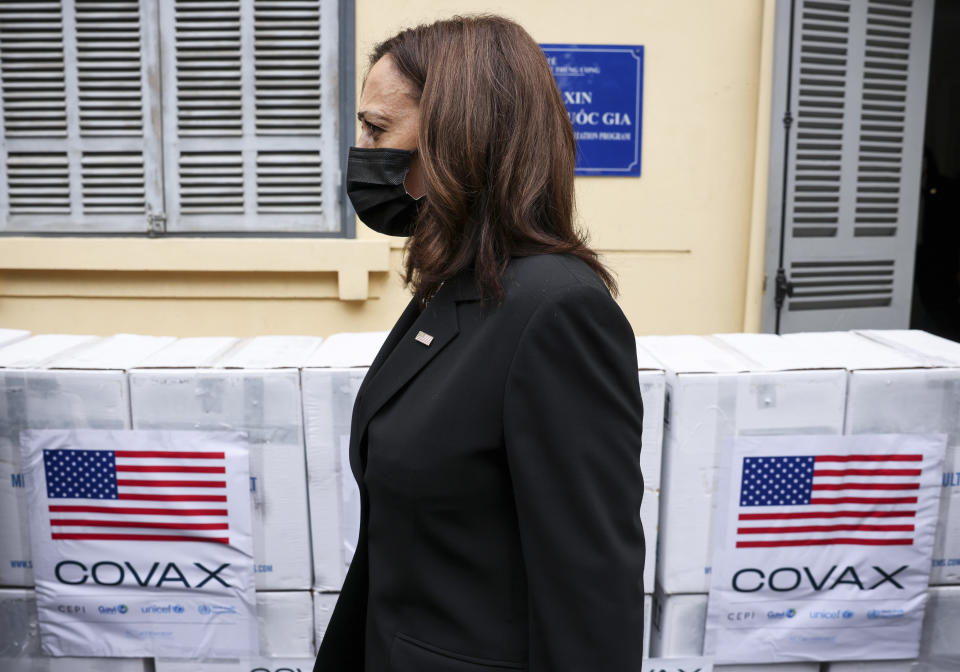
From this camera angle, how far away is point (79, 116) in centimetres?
428

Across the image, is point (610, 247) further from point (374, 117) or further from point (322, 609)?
point (374, 117)

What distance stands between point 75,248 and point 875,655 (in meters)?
3.86

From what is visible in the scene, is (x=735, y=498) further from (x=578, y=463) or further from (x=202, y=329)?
(x=202, y=329)

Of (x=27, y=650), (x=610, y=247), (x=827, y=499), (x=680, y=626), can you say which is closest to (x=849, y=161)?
(x=610, y=247)

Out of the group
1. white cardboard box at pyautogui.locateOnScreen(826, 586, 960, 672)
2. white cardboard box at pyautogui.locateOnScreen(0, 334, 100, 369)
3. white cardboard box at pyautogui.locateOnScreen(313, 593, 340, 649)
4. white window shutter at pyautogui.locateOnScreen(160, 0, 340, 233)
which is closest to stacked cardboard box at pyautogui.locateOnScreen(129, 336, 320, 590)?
white cardboard box at pyautogui.locateOnScreen(313, 593, 340, 649)

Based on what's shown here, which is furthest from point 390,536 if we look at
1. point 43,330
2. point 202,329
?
point 43,330

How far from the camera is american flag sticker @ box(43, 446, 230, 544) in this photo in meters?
2.08

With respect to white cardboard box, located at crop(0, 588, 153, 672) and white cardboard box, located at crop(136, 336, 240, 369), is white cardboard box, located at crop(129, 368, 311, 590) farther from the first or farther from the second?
white cardboard box, located at crop(0, 588, 153, 672)

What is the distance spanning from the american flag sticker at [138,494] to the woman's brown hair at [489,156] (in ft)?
3.71

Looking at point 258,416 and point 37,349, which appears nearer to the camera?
point 258,416

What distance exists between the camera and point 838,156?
14.1ft

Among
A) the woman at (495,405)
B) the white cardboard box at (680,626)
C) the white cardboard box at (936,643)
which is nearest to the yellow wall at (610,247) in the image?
the white cardboard box at (936,643)

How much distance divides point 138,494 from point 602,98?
301 centimetres

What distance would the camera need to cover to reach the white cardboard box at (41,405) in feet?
6.79
